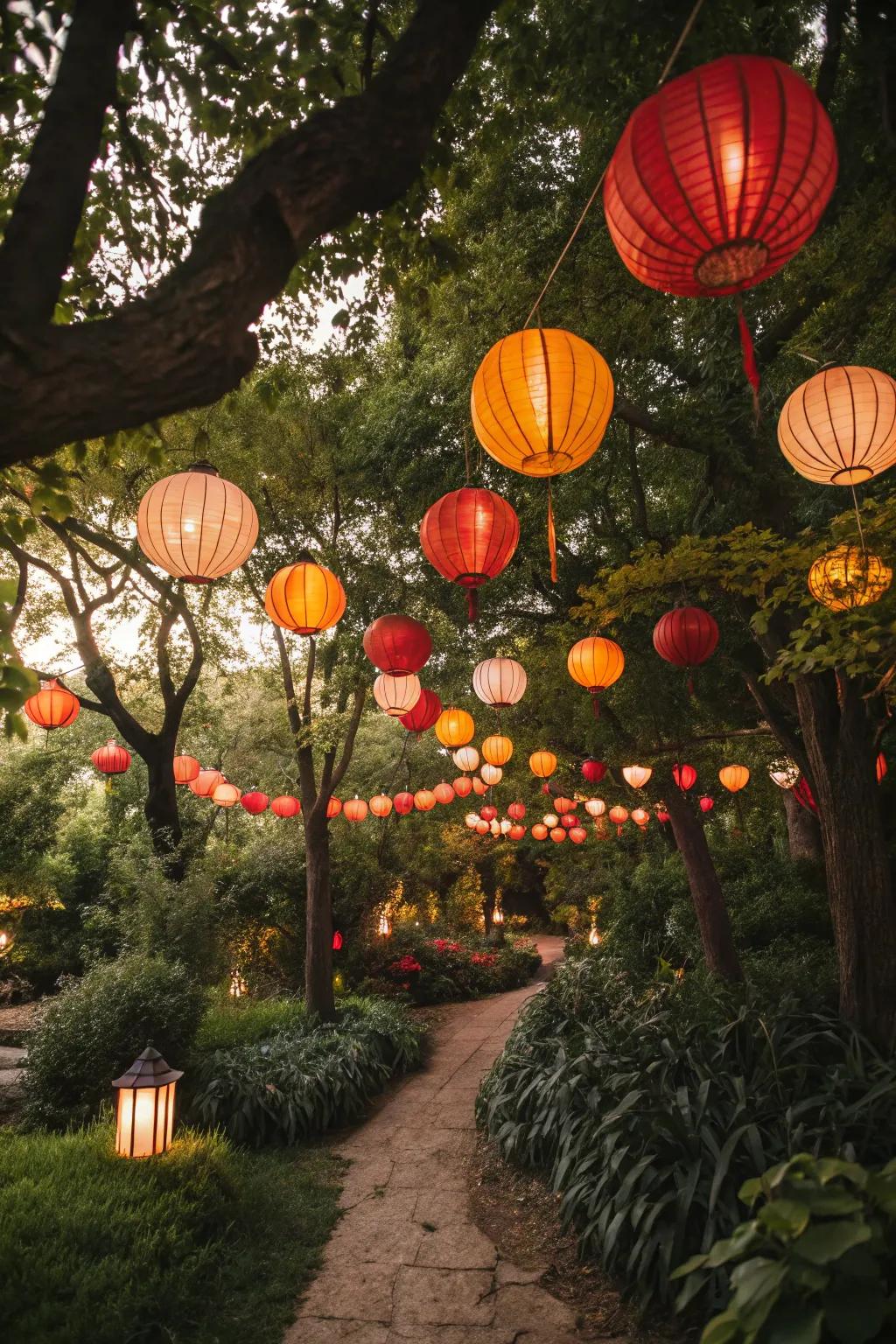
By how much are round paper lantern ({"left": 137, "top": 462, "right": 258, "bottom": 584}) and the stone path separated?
4178 millimetres

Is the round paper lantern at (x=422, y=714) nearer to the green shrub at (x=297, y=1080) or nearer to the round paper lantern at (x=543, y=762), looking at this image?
the round paper lantern at (x=543, y=762)

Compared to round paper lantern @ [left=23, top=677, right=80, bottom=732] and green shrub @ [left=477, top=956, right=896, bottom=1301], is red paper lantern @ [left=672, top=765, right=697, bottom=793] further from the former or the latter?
round paper lantern @ [left=23, top=677, right=80, bottom=732]

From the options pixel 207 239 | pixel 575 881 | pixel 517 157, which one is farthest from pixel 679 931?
pixel 207 239

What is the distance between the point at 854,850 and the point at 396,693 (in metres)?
3.82

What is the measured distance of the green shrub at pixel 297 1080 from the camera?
646 centimetres

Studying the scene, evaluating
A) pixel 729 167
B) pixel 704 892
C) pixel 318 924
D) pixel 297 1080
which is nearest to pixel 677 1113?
pixel 297 1080

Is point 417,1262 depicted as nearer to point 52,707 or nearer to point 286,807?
point 52,707

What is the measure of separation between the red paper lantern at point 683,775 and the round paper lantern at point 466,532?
591 centimetres

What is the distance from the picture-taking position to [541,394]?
9.40ft

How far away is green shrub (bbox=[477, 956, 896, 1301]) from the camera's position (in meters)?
3.69

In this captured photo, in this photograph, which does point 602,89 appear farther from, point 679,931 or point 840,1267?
point 679,931

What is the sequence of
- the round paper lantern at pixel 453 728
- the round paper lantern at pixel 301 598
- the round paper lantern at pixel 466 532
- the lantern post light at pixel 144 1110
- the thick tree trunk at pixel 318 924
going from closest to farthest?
the round paper lantern at pixel 466 532, the lantern post light at pixel 144 1110, the round paper lantern at pixel 301 598, the round paper lantern at pixel 453 728, the thick tree trunk at pixel 318 924

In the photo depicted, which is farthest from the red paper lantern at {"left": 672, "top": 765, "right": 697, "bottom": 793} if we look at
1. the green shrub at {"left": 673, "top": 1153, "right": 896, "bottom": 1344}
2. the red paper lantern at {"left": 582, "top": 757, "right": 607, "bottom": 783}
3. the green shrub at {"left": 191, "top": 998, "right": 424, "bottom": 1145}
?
the green shrub at {"left": 673, "top": 1153, "right": 896, "bottom": 1344}

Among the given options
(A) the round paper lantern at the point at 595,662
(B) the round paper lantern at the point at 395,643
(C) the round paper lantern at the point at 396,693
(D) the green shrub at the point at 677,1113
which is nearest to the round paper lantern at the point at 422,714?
(C) the round paper lantern at the point at 396,693
